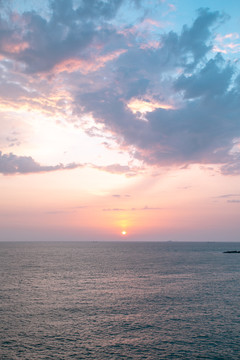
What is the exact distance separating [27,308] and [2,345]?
15.1 m

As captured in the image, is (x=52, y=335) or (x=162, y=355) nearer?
(x=162, y=355)

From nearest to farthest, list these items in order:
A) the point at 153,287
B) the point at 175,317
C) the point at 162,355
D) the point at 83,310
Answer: the point at 162,355
the point at 175,317
the point at 83,310
the point at 153,287

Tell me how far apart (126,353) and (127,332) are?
6.16 m

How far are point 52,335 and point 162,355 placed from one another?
13.9 m

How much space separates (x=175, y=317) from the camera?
42000 mm

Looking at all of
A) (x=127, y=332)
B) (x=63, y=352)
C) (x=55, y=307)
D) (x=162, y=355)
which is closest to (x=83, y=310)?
(x=55, y=307)

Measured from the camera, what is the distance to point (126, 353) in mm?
29719

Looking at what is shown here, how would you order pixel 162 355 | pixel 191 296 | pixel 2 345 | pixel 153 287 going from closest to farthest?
pixel 162 355
pixel 2 345
pixel 191 296
pixel 153 287

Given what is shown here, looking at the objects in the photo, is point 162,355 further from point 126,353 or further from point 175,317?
point 175,317

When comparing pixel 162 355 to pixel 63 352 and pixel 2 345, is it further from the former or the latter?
pixel 2 345

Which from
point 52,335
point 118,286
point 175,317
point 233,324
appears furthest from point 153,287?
point 52,335

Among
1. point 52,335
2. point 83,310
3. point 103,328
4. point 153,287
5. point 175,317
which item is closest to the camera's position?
point 52,335

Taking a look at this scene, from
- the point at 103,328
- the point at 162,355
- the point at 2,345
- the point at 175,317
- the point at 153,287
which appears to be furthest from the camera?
the point at 153,287

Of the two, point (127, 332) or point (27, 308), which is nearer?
point (127, 332)
